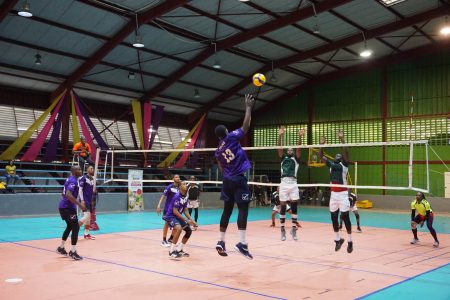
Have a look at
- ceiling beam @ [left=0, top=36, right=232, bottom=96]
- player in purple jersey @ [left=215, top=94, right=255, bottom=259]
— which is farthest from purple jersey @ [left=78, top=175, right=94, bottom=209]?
ceiling beam @ [left=0, top=36, right=232, bottom=96]

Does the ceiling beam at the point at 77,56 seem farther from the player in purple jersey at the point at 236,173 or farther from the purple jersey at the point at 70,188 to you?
the player in purple jersey at the point at 236,173

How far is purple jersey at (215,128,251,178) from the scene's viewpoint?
23.5 feet

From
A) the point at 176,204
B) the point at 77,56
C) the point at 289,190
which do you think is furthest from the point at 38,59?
the point at 289,190

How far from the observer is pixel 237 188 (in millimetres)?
7234

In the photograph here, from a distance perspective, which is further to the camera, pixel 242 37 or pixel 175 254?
pixel 242 37

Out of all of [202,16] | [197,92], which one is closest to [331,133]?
[197,92]

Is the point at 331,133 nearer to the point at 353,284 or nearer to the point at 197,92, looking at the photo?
the point at 197,92

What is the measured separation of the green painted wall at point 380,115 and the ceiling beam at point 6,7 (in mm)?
21172

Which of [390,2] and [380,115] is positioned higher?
[390,2]

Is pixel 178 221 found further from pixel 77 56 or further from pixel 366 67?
pixel 366 67

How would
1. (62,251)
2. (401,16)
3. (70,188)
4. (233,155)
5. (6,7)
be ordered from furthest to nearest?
(401,16) → (6,7) → (62,251) → (70,188) → (233,155)

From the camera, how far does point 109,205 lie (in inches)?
857

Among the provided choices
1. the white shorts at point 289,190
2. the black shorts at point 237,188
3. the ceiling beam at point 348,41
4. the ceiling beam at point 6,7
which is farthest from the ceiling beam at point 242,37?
the black shorts at point 237,188

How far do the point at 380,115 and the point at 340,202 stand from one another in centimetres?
2128
